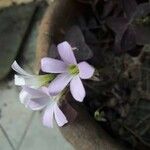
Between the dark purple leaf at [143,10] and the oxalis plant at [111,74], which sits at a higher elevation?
the dark purple leaf at [143,10]

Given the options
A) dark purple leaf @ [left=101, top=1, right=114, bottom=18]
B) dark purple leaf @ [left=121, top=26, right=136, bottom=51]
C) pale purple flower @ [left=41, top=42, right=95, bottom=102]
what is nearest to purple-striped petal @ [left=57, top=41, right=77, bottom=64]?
pale purple flower @ [left=41, top=42, right=95, bottom=102]

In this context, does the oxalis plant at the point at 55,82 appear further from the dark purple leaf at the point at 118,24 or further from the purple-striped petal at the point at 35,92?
the dark purple leaf at the point at 118,24

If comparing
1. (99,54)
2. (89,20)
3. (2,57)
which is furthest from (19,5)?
(99,54)

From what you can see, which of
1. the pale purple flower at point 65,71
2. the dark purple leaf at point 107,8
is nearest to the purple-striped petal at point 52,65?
the pale purple flower at point 65,71

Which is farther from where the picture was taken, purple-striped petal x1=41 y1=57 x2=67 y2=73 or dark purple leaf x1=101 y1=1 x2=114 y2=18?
dark purple leaf x1=101 y1=1 x2=114 y2=18

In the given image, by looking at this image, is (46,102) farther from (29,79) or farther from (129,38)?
Result: (129,38)

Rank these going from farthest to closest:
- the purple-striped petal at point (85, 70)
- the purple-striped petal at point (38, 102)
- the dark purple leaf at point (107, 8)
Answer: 1. the dark purple leaf at point (107, 8)
2. the purple-striped petal at point (38, 102)
3. the purple-striped petal at point (85, 70)

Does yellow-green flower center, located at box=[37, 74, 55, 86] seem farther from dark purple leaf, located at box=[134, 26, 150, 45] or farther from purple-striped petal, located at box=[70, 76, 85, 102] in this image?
dark purple leaf, located at box=[134, 26, 150, 45]

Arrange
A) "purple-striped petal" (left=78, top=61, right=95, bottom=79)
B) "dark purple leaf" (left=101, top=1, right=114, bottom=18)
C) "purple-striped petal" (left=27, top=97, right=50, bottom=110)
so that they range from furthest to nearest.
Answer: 1. "dark purple leaf" (left=101, top=1, right=114, bottom=18)
2. "purple-striped petal" (left=27, top=97, right=50, bottom=110)
3. "purple-striped petal" (left=78, top=61, right=95, bottom=79)
